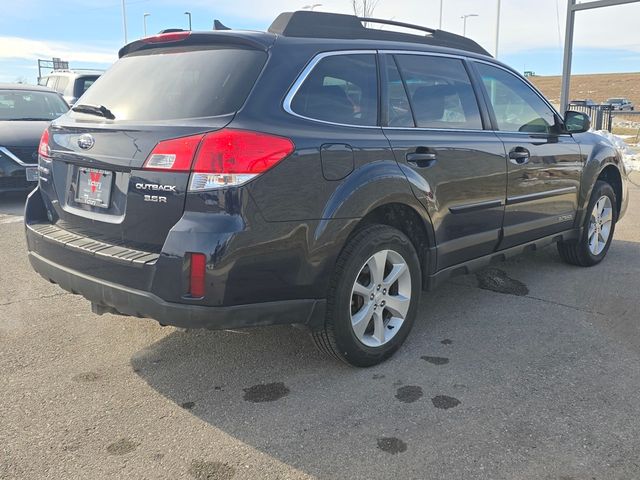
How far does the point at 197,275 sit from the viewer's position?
8.46 feet

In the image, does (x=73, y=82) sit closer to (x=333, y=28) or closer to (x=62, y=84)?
(x=62, y=84)

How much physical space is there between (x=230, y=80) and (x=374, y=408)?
1.71 meters

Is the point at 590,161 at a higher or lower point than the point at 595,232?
higher

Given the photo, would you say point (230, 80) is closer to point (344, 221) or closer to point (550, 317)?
point (344, 221)

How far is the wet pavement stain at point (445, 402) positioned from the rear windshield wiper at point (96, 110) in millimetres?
2159

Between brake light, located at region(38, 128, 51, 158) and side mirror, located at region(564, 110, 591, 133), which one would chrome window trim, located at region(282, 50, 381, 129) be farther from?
side mirror, located at region(564, 110, 591, 133)

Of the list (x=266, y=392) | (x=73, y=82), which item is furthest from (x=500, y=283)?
(x=73, y=82)

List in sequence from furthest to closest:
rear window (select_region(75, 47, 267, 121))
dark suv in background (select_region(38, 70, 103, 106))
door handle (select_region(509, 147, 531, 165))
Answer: dark suv in background (select_region(38, 70, 103, 106))
door handle (select_region(509, 147, 531, 165))
rear window (select_region(75, 47, 267, 121))

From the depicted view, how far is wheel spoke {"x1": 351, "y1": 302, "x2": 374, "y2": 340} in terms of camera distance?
316 cm

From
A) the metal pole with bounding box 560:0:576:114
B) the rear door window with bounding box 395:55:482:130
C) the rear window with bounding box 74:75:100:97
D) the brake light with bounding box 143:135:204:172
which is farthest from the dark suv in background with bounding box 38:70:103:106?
the brake light with bounding box 143:135:204:172

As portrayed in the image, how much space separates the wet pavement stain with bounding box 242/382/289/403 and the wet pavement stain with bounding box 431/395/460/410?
0.74 metres

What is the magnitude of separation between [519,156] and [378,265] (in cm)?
166

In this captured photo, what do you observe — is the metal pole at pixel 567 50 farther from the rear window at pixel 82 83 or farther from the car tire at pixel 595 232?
the rear window at pixel 82 83

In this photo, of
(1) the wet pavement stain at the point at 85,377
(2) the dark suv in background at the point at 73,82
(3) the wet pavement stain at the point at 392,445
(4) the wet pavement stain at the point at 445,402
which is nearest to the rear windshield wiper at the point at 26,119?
(2) the dark suv in background at the point at 73,82
